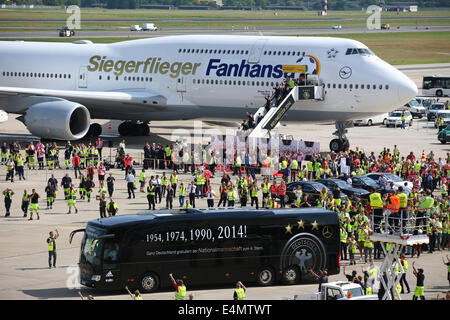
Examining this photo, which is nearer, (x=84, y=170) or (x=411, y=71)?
(x=84, y=170)

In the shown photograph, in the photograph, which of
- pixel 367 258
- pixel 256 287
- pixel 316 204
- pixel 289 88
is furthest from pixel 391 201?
pixel 289 88

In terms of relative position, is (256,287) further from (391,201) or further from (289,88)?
(289,88)

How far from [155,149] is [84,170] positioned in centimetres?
413

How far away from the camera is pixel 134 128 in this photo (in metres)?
59.1

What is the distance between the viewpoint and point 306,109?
Result: 170ft

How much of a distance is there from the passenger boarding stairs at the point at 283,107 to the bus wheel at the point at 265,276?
70.6 ft

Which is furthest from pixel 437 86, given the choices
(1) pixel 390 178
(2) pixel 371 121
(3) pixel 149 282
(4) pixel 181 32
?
(3) pixel 149 282

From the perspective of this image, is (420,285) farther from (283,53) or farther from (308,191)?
(283,53)

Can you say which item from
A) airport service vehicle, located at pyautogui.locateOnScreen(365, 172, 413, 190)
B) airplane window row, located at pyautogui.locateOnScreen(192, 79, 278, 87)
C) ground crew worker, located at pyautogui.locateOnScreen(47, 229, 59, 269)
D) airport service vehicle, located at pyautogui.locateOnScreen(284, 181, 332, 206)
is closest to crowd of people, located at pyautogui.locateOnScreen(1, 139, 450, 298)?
airport service vehicle, located at pyautogui.locateOnScreen(284, 181, 332, 206)

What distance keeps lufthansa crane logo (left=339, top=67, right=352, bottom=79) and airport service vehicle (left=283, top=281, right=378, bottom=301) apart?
27586 millimetres

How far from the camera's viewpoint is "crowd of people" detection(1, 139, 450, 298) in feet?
Answer: 106

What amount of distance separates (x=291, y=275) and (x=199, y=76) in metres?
26.9

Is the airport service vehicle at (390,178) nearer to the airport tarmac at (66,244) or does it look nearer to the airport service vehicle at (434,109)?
the airport tarmac at (66,244)

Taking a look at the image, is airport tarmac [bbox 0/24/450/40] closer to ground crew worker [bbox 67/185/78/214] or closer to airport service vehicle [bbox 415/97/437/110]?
airport service vehicle [bbox 415/97/437/110]
